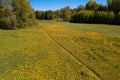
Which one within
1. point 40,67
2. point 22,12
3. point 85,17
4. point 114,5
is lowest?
point 40,67

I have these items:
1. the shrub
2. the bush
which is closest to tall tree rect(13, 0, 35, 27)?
the shrub

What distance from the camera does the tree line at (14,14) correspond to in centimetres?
5981

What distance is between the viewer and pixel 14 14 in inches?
2442

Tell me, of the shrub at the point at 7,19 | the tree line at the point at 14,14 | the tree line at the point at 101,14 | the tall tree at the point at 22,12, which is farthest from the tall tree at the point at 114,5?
the shrub at the point at 7,19

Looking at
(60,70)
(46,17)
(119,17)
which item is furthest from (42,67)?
(46,17)

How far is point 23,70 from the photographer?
17578mm

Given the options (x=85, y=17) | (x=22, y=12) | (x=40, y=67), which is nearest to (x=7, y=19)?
(x=22, y=12)

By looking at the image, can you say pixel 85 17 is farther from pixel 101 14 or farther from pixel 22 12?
pixel 22 12

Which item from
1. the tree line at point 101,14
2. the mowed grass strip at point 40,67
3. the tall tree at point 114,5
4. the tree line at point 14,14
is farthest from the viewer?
the tall tree at point 114,5

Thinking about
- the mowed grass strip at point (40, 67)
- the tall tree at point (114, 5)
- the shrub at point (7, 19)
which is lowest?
the mowed grass strip at point (40, 67)

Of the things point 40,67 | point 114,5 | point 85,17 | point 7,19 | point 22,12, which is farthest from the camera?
point 85,17

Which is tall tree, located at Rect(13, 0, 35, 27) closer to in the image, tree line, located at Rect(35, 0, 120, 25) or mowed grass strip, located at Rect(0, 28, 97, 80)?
mowed grass strip, located at Rect(0, 28, 97, 80)

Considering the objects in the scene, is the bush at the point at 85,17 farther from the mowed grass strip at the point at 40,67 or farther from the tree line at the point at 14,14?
the mowed grass strip at the point at 40,67

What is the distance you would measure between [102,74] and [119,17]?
76.7 m
